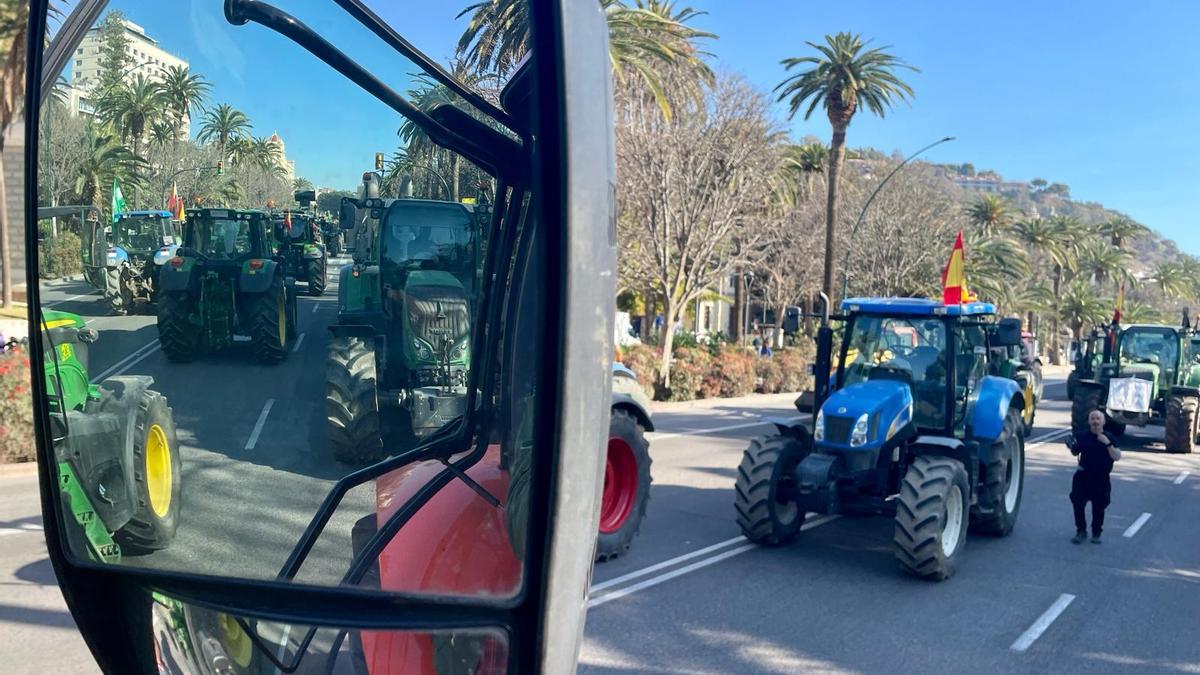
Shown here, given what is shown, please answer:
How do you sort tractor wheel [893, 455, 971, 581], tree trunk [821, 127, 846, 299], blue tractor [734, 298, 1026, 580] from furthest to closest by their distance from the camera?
tree trunk [821, 127, 846, 299], blue tractor [734, 298, 1026, 580], tractor wheel [893, 455, 971, 581]

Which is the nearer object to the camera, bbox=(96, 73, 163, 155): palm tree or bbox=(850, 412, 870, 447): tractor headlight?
bbox=(96, 73, 163, 155): palm tree

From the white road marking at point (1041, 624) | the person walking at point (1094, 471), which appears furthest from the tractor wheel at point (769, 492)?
the person walking at point (1094, 471)

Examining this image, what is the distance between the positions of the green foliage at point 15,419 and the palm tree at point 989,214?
4948 centimetres

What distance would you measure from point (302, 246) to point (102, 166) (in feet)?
1.20

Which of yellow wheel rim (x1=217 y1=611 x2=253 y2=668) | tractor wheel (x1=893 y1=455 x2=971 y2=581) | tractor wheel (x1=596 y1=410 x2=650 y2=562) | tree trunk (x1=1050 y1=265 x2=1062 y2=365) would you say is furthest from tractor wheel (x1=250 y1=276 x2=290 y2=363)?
tree trunk (x1=1050 y1=265 x2=1062 y2=365)

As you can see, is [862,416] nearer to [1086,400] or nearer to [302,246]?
[302,246]

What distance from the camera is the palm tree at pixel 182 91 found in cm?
145

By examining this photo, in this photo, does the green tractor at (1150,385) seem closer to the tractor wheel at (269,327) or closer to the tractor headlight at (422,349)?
the tractor headlight at (422,349)

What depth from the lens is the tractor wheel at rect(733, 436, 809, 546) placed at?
8711 millimetres

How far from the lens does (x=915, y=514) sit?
25.8 ft

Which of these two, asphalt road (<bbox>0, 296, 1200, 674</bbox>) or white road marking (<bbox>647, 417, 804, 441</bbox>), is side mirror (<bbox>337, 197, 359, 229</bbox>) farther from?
white road marking (<bbox>647, 417, 804, 441</bbox>)

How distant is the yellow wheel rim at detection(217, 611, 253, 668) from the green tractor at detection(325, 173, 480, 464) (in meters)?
0.41

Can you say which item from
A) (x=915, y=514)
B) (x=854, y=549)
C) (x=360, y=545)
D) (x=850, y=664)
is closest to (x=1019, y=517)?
(x=854, y=549)

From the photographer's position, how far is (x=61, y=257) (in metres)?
A: 1.54
